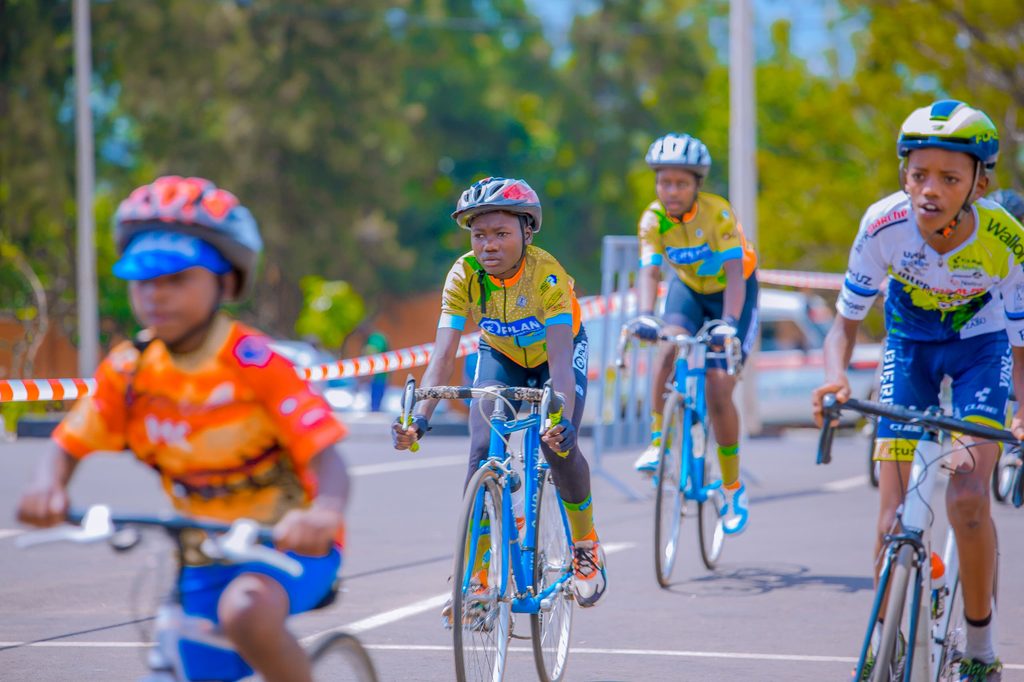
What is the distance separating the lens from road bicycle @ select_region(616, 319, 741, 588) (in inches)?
365

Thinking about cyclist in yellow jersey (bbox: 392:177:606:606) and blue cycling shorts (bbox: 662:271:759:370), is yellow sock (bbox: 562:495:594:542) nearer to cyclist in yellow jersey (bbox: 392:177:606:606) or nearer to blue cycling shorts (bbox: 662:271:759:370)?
cyclist in yellow jersey (bbox: 392:177:606:606)

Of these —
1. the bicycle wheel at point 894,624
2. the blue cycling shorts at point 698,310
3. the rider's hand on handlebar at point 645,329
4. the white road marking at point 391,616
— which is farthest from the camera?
the blue cycling shorts at point 698,310

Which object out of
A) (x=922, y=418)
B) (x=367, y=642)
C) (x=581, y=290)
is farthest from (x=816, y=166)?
(x=581, y=290)

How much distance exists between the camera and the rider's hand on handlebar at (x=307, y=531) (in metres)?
3.62

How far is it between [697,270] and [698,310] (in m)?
0.26

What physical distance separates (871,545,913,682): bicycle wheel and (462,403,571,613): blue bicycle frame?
62.1 inches

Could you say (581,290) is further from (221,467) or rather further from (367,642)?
(221,467)

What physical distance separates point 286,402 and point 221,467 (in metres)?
0.24

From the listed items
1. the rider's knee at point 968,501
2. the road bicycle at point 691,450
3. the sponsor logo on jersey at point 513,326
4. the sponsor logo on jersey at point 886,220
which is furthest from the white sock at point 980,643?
the road bicycle at point 691,450

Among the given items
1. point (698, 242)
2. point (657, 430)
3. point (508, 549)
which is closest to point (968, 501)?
point (508, 549)

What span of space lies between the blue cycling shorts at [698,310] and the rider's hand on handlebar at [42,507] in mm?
6537

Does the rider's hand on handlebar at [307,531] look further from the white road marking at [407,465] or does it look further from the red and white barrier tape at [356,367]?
the white road marking at [407,465]

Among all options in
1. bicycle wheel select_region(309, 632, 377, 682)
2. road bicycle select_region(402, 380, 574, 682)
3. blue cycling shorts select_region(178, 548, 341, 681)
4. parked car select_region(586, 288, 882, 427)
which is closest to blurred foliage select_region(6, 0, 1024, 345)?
parked car select_region(586, 288, 882, 427)

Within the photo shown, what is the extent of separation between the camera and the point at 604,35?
5244cm
